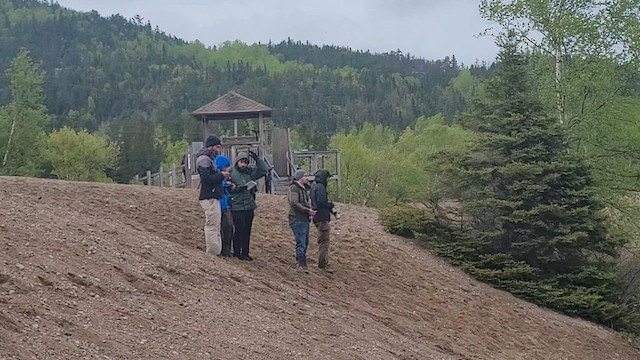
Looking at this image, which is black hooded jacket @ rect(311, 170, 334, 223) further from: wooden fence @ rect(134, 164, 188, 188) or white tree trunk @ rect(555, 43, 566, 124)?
white tree trunk @ rect(555, 43, 566, 124)

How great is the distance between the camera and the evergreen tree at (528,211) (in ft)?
52.5

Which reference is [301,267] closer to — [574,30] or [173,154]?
[574,30]

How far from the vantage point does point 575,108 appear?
2116 centimetres

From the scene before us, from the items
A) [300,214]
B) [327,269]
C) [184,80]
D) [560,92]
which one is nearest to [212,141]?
[300,214]

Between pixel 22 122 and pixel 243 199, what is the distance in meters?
35.1

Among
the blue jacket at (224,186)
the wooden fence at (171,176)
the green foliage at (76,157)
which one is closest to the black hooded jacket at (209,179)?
the blue jacket at (224,186)

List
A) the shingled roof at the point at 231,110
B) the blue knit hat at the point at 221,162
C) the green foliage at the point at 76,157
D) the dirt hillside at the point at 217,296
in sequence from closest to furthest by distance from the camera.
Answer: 1. the dirt hillside at the point at 217,296
2. the blue knit hat at the point at 221,162
3. the shingled roof at the point at 231,110
4. the green foliage at the point at 76,157

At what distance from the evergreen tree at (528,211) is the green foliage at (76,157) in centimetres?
3789

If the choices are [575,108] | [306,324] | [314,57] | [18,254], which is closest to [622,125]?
[575,108]

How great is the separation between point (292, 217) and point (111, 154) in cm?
4652

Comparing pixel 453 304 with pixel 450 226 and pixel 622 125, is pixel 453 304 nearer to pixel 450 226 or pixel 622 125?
pixel 450 226

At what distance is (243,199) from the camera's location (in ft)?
37.8

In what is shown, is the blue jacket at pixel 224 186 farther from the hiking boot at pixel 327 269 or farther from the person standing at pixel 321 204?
the hiking boot at pixel 327 269

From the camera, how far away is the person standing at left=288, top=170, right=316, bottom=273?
11.8 metres
